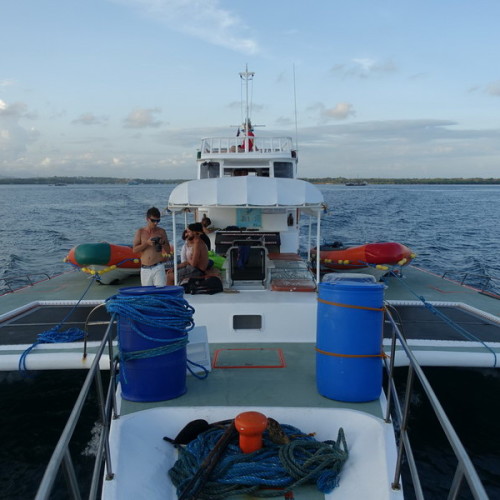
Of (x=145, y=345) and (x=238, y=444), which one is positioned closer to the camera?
(x=238, y=444)

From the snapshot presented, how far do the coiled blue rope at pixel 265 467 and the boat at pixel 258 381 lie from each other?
1 centimetres

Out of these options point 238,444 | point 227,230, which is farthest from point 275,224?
point 238,444

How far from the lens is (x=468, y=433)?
6.72m

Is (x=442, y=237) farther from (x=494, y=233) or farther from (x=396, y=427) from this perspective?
(x=396, y=427)

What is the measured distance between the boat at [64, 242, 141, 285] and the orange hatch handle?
7.45 m

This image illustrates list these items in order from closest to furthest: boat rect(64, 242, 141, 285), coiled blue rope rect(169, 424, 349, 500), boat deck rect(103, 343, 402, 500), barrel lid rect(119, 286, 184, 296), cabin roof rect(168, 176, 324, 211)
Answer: coiled blue rope rect(169, 424, 349, 500) < boat deck rect(103, 343, 402, 500) < barrel lid rect(119, 286, 184, 296) < cabin roof rect(168, 176, 324, 211) < boat rect(64, 242, 141, 285)

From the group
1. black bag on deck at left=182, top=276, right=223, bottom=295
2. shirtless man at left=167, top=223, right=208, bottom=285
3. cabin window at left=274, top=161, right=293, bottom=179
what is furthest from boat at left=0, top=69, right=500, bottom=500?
cabin window at left=274, top=161, right=293, bottom=179

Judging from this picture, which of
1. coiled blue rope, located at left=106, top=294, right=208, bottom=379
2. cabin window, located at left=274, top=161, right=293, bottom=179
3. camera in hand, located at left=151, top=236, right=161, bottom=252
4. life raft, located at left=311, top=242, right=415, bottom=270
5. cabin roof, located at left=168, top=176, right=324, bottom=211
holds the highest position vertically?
cabin window, located at left=274, top=161, right=293, bottom=179

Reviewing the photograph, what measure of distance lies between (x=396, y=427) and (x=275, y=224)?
172 inches

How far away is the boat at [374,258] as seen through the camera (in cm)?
1094

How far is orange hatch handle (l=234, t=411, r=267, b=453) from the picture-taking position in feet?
13.0

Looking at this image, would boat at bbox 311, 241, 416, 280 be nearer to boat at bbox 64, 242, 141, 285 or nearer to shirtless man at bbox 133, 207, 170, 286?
boat at bbox 64, 242, 141, 285

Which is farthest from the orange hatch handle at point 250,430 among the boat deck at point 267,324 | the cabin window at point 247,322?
the cabin window at point 247,322

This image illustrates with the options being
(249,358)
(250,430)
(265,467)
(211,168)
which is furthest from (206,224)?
(265,467)
